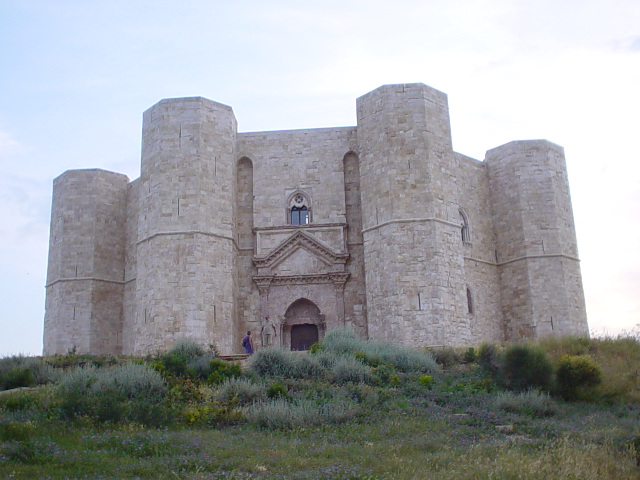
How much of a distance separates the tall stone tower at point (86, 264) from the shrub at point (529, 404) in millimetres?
17829

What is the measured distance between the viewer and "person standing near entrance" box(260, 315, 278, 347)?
22578 millimetres

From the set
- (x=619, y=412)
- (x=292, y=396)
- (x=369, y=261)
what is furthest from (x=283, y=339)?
(x=619, y=412)

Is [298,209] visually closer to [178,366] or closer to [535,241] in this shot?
[535,241]

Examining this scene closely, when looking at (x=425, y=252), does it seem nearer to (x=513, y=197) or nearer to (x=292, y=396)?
(x=513, y=197)

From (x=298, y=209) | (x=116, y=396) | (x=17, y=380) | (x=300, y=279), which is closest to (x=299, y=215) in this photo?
(x=298, y=209)

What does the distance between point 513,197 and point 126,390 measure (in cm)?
1850

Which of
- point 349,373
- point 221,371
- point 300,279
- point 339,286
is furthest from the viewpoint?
point 300,279

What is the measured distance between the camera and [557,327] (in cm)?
2491

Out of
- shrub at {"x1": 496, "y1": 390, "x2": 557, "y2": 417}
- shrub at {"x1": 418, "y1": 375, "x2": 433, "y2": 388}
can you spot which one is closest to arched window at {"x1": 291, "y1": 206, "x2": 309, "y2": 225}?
shrub at {"x1": 418, "y1": 375, "x2": 433, "y2": 388}

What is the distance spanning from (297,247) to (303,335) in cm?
301

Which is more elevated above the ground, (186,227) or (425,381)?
(186,227)

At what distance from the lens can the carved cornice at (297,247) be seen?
79.2 feet

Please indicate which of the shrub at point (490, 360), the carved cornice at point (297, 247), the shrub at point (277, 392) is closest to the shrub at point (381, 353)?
the shrub at point (490, 360)

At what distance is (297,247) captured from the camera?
24344 mm
